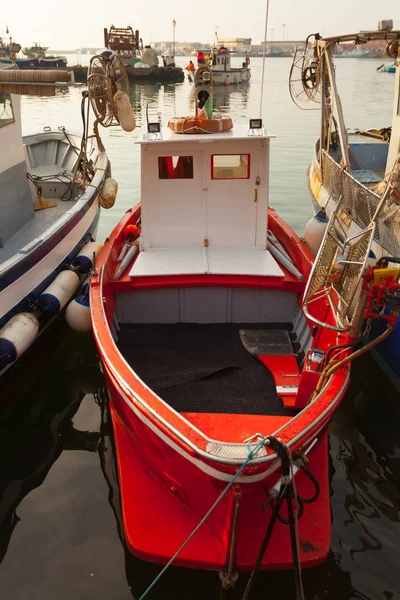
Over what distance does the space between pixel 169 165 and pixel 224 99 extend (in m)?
38.2

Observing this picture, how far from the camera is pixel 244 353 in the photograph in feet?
19.6

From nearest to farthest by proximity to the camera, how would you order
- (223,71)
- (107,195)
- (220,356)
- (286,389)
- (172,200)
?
(286,389) < (220,356) < (172,200) < (107,195) < (223,71)

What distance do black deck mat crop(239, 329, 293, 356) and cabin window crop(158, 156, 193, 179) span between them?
7.60 feet

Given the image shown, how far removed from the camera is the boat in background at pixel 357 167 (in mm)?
7055

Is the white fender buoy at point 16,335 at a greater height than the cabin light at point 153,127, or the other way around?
the cabin light at point 153,127

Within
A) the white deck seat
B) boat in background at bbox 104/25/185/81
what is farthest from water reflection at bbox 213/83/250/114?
the white deck seat

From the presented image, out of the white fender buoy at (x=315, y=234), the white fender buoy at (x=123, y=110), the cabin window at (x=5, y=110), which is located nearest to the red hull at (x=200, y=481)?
the white fender buoy at (x=315, y=234)

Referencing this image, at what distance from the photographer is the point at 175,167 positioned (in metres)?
6.76

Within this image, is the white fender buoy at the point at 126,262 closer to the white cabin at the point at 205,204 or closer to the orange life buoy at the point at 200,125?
the white cabin at the point at 205,204

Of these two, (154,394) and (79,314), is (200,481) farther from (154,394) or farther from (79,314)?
(79,314)

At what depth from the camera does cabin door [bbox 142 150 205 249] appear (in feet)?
22.1

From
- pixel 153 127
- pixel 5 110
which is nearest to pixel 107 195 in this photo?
pixel 5 110

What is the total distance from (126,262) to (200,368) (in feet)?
6.65

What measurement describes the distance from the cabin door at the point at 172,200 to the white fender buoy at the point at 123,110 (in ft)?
4.03
